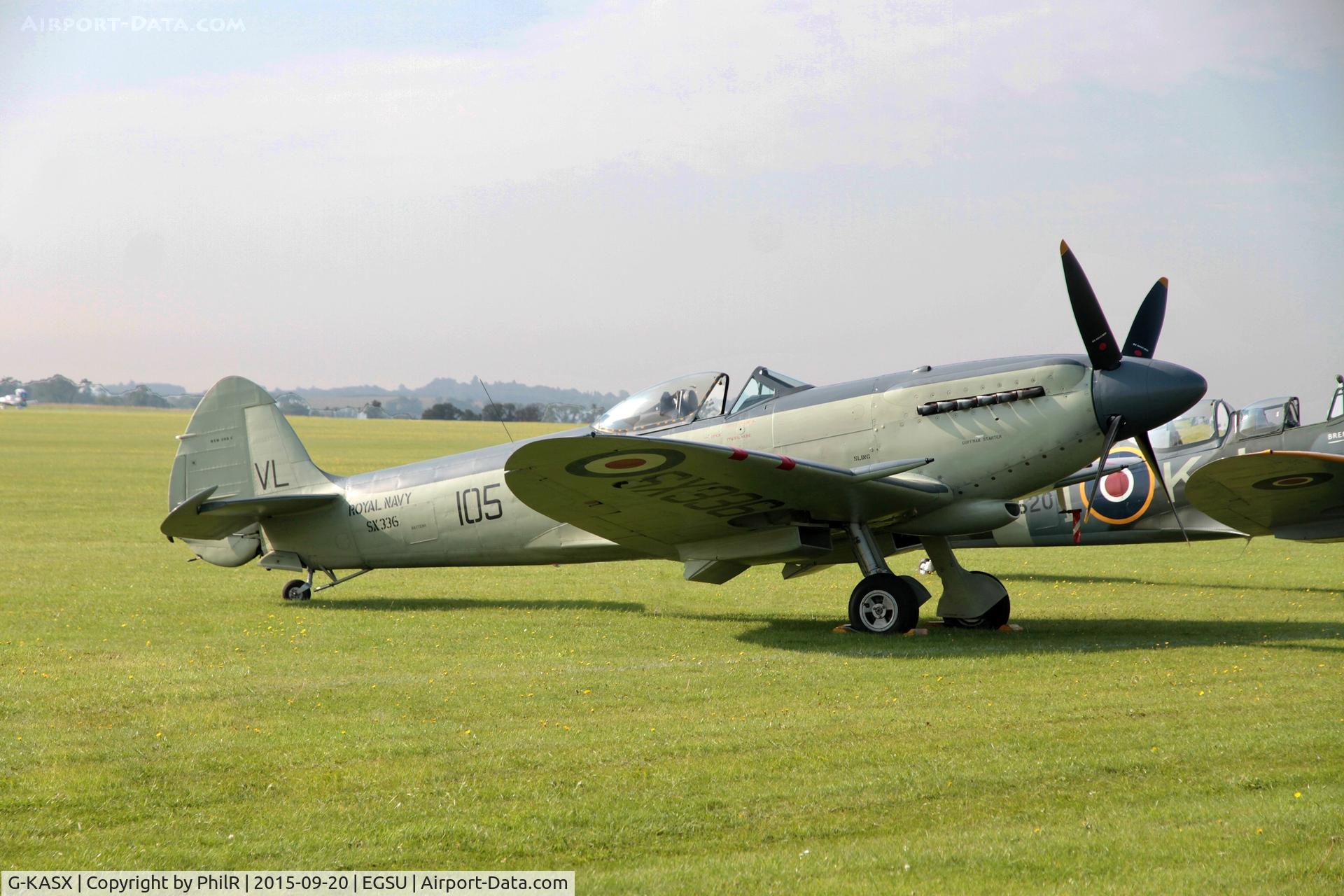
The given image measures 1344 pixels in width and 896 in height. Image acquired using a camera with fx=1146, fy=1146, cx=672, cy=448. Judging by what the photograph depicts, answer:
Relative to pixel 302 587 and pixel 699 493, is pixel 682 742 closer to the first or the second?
pixel 699 493

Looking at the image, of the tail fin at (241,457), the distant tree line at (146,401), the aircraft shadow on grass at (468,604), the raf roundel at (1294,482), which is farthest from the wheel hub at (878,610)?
the distant tree line at (146,401)

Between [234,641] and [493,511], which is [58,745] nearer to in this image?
[234,641]

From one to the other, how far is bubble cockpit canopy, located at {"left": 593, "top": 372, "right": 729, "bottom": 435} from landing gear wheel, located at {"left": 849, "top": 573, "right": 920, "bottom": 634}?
6.94 ft

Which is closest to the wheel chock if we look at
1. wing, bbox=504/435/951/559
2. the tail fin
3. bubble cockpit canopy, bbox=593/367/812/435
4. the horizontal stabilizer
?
wing, bbox=504/435/951/559

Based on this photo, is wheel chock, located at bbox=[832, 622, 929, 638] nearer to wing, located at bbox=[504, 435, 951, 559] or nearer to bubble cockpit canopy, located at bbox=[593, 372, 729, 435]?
wing, located at bbox=[504, 435, 951, 559]

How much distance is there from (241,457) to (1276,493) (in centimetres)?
1068

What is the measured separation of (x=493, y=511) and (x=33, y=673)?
449 cm

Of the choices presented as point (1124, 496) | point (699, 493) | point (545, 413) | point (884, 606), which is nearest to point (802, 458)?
point (699, 493)

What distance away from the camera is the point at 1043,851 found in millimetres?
4332

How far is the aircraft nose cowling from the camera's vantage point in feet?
28.7

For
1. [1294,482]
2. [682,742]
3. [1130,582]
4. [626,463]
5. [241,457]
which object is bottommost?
[1130,582]

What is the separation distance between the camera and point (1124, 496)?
12.8 metres

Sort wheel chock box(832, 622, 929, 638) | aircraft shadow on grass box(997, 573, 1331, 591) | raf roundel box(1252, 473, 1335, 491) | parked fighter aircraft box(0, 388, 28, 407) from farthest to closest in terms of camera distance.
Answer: parked fighter aircraft box(0, 388, 28, 407) → aircraft shadow on grass box(997, 573, 1331, 591) → raf roundel box(1252, 473, 1335, 491) → wheel chock box(832, 622, 929, 638)

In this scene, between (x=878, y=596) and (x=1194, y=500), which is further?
(x=1194, y=500)
